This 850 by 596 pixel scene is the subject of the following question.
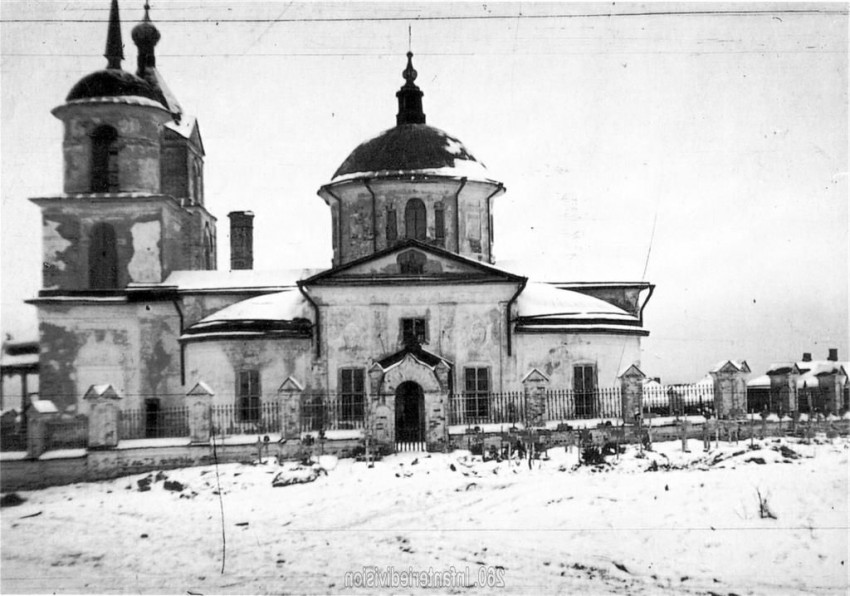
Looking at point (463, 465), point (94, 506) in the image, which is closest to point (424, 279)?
point (463, 465)

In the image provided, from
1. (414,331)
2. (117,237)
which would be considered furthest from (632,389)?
(117,237)

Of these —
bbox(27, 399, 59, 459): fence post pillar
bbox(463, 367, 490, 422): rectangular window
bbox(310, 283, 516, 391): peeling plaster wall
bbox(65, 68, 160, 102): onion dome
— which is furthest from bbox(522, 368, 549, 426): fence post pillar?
bbox(65, 68, 160, 102): onion dome

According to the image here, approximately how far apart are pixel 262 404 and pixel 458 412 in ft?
16.7

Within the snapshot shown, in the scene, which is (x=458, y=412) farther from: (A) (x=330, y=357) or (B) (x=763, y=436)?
(B) (x=763, y=436)

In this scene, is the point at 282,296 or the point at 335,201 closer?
the point at 282,296

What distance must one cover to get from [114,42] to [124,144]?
472cm

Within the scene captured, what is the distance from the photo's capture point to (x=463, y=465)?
19453mm

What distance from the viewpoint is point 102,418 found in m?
21.2

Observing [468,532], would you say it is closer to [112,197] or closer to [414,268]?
[414,268]

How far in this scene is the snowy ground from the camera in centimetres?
1439

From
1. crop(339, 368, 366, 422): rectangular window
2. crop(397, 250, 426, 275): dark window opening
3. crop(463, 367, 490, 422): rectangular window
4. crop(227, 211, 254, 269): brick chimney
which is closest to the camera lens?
crop(339, 368, 366, 422): rectangular window

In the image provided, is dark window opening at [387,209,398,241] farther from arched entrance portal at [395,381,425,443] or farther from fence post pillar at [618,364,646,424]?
fence post pillar at [618,364,646,424]

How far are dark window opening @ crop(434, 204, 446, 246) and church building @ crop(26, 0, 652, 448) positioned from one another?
0.05 meters

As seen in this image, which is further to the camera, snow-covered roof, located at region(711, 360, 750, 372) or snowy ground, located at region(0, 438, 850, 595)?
snow-covered roof, located at region(711, 360, 750, 372)
